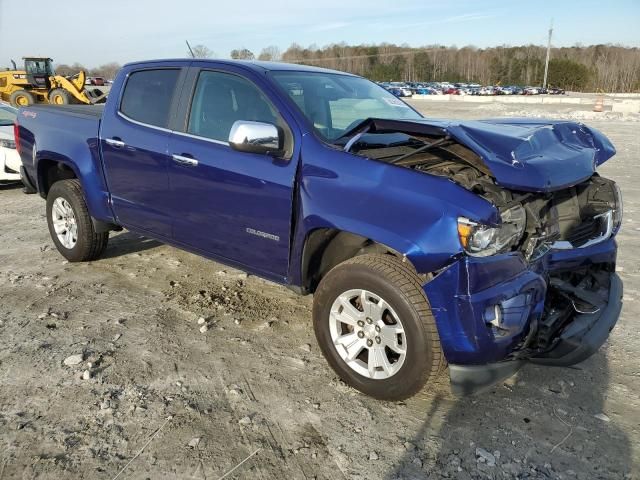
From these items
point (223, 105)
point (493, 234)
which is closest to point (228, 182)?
point (223, 105)

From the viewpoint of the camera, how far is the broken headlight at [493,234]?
2.67 meters

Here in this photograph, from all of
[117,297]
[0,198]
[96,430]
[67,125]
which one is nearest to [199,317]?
[117,297]

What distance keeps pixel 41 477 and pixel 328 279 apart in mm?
1738

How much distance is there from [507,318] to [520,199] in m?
0.65

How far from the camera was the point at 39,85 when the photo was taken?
2292 centimetres

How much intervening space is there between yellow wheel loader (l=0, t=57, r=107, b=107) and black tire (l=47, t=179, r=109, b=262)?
18.1 metres

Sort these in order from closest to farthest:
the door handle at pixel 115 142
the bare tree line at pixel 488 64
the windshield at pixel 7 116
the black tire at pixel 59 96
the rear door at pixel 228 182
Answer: the rear door at pixel 228 182 < the door handle at pixel 115 142 < the windshield at pixel 7 116 < the black tire at pixel 59 96 < the bare tree line at pixel 488 64

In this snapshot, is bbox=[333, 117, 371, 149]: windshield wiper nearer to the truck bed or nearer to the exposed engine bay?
the exposed engine bay

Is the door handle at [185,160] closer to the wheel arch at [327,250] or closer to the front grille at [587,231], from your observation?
the wheel arch at [327,250]

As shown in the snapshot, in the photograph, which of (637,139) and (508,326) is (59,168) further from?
(637,139)

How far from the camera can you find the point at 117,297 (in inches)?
181

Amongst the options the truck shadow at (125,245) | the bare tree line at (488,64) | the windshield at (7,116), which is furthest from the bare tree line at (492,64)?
the truck shadow at (125,245)

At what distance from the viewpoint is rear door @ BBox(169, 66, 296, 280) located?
3.45m

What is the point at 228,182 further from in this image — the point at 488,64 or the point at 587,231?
the point at 488,64
